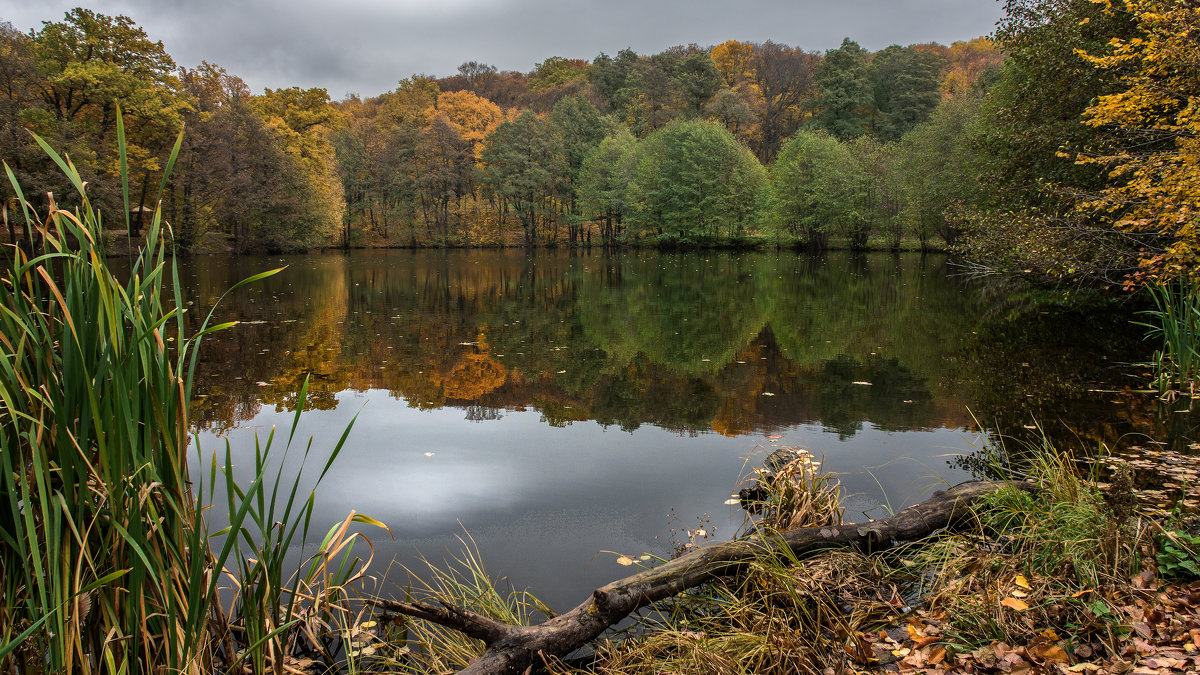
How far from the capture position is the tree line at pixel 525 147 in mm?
32594

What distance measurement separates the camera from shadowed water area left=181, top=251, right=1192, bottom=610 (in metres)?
4.84

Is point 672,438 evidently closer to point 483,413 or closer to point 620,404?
point 620,404

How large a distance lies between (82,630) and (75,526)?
56 cm

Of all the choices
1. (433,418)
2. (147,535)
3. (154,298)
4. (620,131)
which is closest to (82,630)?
(147,535)

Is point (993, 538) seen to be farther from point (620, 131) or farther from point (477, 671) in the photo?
point (620, 131)

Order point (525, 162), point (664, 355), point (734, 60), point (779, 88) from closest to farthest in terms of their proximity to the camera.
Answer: point (664, 355), point (525, 162), point (779, 88), point (734, 60)

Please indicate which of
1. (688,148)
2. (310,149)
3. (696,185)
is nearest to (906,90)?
(688,148)

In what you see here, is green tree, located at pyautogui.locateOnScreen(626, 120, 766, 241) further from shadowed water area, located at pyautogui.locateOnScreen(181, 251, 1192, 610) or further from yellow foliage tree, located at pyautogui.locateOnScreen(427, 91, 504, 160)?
shadowed water area, located at pyautogui.locateOnScreen(181, 251, 1192, 610)

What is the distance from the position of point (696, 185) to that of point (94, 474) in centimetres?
4614

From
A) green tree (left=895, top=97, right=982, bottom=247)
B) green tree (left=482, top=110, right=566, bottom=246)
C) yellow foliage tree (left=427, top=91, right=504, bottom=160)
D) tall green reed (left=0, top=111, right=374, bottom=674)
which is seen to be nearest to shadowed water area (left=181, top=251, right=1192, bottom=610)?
tall green reed (left=0, top=111, right=374, bottom=674)

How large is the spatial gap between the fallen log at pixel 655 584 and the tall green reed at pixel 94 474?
0.81m

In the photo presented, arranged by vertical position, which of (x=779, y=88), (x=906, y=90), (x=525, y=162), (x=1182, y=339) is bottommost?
(x=1182, y=339)

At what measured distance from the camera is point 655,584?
331 cm

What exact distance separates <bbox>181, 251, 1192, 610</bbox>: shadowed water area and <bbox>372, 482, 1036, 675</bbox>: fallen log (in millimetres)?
588
